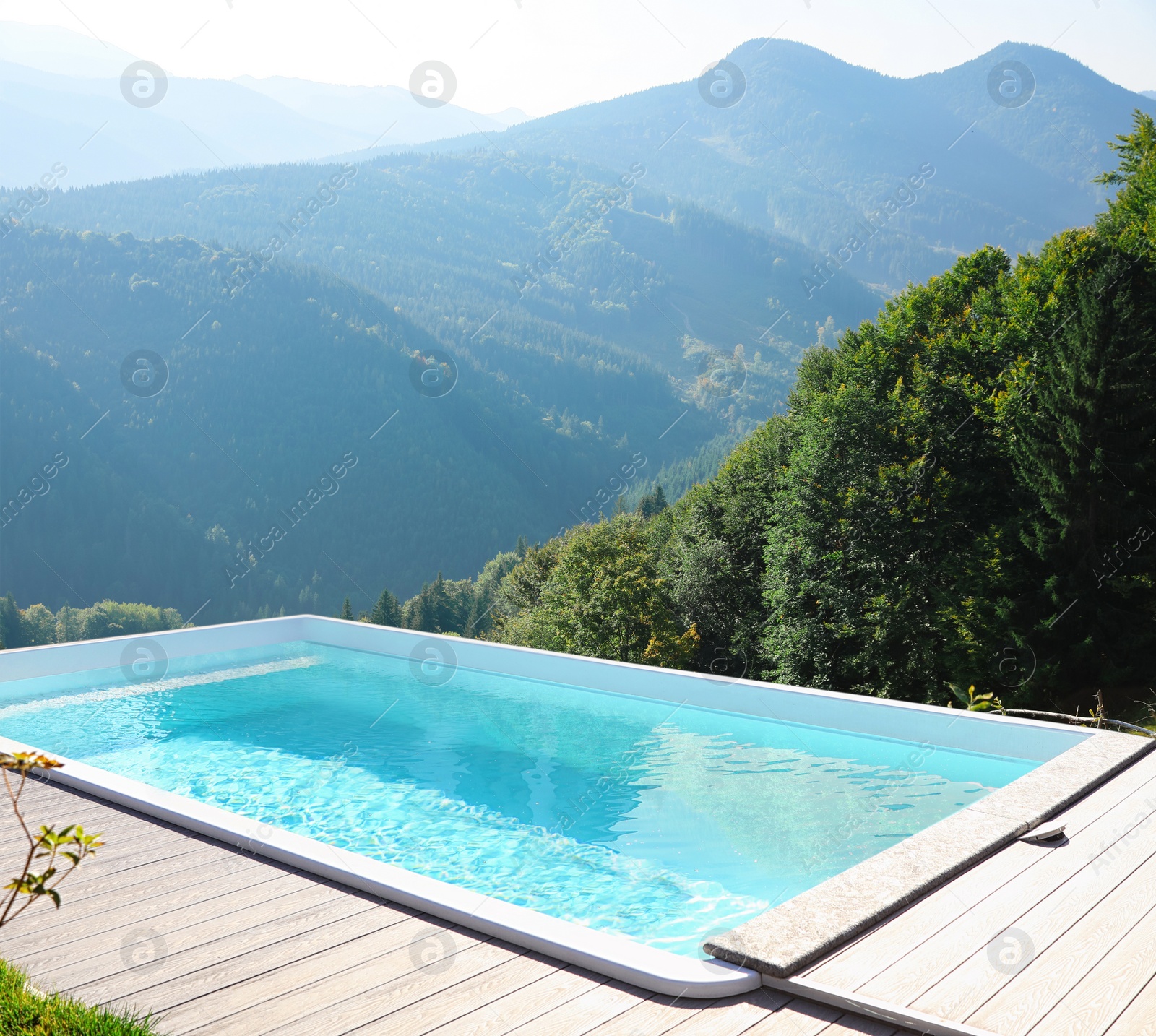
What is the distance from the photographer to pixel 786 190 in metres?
80.1

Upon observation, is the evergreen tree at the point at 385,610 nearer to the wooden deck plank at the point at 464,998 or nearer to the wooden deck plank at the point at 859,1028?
the wooden deck plank at the point at 464,998

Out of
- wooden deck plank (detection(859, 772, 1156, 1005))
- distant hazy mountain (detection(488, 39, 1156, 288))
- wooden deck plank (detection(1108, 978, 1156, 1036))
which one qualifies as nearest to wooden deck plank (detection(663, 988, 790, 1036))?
wooden deck plank (detection(859, 772, 1156, 1005))

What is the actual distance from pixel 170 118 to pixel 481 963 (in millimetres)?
124548

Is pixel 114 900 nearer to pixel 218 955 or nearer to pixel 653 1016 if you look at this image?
pixel 218 955

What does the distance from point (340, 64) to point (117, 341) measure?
46.9m

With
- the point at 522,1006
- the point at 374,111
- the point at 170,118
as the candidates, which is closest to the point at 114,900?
the point at 522,1006

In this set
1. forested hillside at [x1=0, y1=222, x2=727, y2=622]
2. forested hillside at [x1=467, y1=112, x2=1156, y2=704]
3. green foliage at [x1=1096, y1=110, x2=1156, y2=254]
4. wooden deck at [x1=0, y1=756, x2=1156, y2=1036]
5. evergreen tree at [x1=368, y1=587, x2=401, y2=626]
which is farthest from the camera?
forested hillside at [x1=0, y1=222, x2=727, y2=622]

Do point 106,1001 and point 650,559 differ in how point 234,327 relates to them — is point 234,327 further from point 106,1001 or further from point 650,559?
point 106,1001

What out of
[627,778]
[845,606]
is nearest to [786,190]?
[845,606]

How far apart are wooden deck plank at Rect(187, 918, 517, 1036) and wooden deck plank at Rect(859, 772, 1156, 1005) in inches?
40.5

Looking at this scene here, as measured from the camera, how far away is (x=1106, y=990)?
2195mm

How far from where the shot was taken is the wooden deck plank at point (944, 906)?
2.32m

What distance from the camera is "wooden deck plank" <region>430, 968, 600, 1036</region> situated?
205 cm

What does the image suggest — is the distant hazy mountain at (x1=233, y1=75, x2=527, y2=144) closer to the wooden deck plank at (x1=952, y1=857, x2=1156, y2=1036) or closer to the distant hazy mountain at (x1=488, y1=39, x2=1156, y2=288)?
the distant hazy mountain at (x1=488, y1=39, x2=1156, y2=288)
